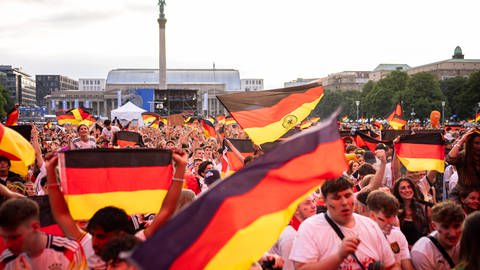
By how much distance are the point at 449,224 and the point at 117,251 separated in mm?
2243

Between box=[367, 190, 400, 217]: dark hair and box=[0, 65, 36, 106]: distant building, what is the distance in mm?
155985

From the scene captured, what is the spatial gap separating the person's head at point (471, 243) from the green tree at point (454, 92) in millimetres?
65944

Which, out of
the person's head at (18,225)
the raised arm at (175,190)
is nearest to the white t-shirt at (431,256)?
the raised arm at (175,190)

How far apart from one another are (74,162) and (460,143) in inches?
166

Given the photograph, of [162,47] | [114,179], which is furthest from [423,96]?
[114,179]

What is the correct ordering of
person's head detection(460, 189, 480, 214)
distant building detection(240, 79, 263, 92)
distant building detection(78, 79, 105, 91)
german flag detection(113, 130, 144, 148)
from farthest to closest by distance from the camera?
1. distant building detection(78, 79, 105, 91)
2. distant building detection(240, 79, 263, 92)
3. german flag detection(113, 130, 144, 148)
4. person's head detection(460, 189, 480, 214)

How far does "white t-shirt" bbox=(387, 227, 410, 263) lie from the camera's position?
14.0ft

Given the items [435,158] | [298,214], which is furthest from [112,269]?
[435,158]

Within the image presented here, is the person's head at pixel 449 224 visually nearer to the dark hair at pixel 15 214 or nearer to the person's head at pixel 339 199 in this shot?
the person's head at pixel 339 199

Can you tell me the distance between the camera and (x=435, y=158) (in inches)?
298

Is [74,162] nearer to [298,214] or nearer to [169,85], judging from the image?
[298,214]

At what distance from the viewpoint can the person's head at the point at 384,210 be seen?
4551 mm

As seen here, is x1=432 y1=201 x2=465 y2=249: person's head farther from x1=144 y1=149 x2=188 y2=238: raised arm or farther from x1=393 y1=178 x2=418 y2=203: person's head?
x1=144 y1=149 x2=188 y2=238: raised arm

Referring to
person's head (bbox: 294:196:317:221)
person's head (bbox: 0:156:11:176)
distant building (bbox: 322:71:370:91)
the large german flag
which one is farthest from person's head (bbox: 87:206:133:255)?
distant building (bbox: 322:71:370:91)
